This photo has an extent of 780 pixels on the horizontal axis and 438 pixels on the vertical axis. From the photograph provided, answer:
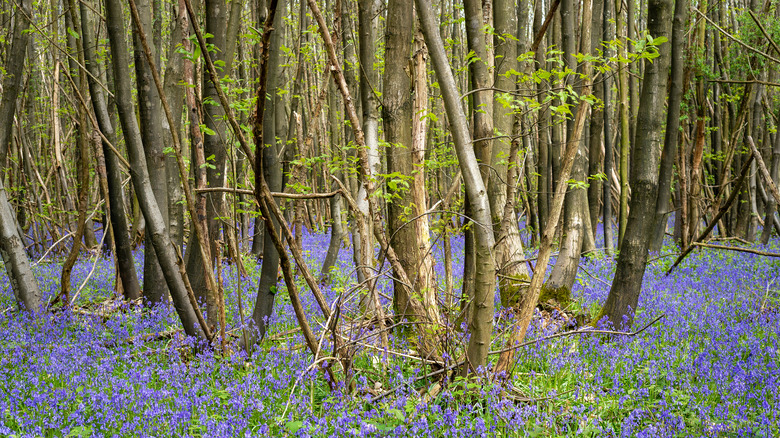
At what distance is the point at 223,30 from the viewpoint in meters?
5.05

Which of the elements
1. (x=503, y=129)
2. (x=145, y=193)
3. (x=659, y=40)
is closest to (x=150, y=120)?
(x=145, y=193)

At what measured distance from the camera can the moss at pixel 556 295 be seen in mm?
6273

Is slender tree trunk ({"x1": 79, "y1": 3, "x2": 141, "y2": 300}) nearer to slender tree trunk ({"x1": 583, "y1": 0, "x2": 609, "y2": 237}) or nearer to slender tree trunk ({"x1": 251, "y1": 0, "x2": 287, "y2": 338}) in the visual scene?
slender tree trunk ({"x1": 251, "y1": 0, "x2": 287, "y2": 338})

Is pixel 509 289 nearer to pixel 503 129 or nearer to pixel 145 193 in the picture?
pixel 503 129

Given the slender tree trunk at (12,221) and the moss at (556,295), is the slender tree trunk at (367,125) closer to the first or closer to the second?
the moss at (556,295)

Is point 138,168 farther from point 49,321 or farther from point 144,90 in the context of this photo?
point 49,321

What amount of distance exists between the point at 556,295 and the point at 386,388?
3186 mm

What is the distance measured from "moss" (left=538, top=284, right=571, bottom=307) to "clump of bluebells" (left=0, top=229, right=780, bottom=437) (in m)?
0.90

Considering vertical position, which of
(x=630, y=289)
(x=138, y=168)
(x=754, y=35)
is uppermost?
(x=754, y=35)

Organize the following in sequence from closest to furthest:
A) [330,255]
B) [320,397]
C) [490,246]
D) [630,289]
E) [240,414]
A: [490,246]
[240,414]
[320,397]
[630,289]
[330,255]

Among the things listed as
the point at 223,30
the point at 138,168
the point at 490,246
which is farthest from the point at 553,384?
the point at 223,30

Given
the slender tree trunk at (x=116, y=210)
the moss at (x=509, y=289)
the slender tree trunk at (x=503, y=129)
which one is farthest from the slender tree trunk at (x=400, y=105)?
the slender tree trunk at (x=116, y=210)

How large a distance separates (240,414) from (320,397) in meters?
0.68

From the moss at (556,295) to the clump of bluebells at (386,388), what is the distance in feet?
2.97
